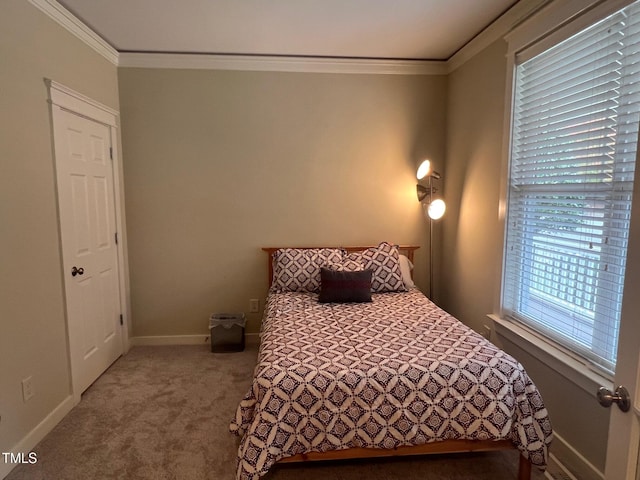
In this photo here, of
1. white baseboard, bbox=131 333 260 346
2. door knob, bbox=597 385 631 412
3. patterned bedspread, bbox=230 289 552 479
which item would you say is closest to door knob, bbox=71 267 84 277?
white baseboard, bbox=131 333 260 346

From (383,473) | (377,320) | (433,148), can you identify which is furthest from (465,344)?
(433,148)

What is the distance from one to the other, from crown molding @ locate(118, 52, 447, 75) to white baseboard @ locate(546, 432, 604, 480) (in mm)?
3040

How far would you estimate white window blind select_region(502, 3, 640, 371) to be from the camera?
65.8 inches

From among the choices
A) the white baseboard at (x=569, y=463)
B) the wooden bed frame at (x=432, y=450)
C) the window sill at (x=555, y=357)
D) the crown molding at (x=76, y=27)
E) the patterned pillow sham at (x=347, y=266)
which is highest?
the crown molding at (x=76, y=27)

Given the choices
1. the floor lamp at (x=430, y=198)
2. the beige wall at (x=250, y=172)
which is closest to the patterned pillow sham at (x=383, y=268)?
the beige wall at (x=250, y=172)

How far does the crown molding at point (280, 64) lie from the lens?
3.29m

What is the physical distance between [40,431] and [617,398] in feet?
9.05

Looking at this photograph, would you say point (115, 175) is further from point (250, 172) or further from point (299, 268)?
point (299, 268)

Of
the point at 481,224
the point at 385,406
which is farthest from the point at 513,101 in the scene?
the point at 385,406

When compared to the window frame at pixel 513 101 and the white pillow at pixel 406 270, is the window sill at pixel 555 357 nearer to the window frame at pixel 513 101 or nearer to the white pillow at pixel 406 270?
the window frame at pixel 513 101

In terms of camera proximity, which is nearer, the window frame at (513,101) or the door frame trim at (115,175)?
the window frame at (513,101)

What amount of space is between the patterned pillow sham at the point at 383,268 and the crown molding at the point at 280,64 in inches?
65.8

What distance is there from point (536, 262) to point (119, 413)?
110 inches

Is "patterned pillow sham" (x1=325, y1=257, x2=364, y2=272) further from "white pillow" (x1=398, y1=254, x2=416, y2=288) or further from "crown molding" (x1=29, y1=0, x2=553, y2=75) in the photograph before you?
"crown molding" (x1=29, y1=0, x2=553, y2=75)
